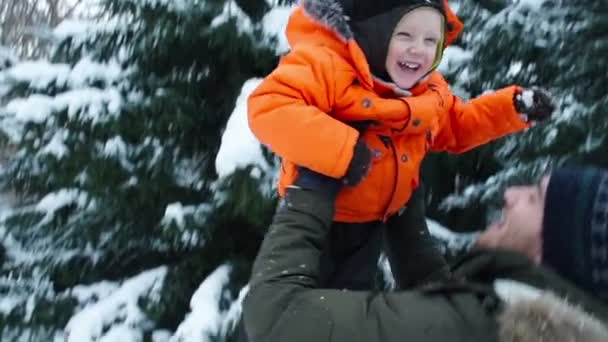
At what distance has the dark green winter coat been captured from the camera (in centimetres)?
108

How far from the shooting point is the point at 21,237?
325 cm

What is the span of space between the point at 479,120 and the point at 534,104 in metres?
0.17

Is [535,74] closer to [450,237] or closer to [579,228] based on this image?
[450,237]

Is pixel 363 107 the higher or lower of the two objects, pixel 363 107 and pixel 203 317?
the higher

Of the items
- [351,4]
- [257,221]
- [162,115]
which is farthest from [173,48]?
[351,4]

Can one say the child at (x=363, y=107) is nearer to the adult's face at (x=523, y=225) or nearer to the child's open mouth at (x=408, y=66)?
the child's open mouth at (x=408, y=66)

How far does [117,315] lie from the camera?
295 cm

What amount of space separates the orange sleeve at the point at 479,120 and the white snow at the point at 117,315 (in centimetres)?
161

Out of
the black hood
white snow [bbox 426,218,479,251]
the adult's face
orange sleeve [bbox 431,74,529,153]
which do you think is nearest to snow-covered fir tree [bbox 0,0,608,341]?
white snow [bbox 426,218,479,251]

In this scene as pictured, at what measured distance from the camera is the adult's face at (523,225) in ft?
4.22

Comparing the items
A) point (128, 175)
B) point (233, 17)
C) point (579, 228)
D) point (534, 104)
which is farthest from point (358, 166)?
point (128, 175)

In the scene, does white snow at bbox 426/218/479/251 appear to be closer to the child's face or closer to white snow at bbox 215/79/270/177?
white snow at bbox 215/79/270/177

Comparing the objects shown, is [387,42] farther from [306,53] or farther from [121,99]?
[121,99]

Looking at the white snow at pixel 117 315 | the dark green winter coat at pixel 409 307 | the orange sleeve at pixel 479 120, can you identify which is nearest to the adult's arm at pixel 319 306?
the dark green winter coat at pixel 409 307
